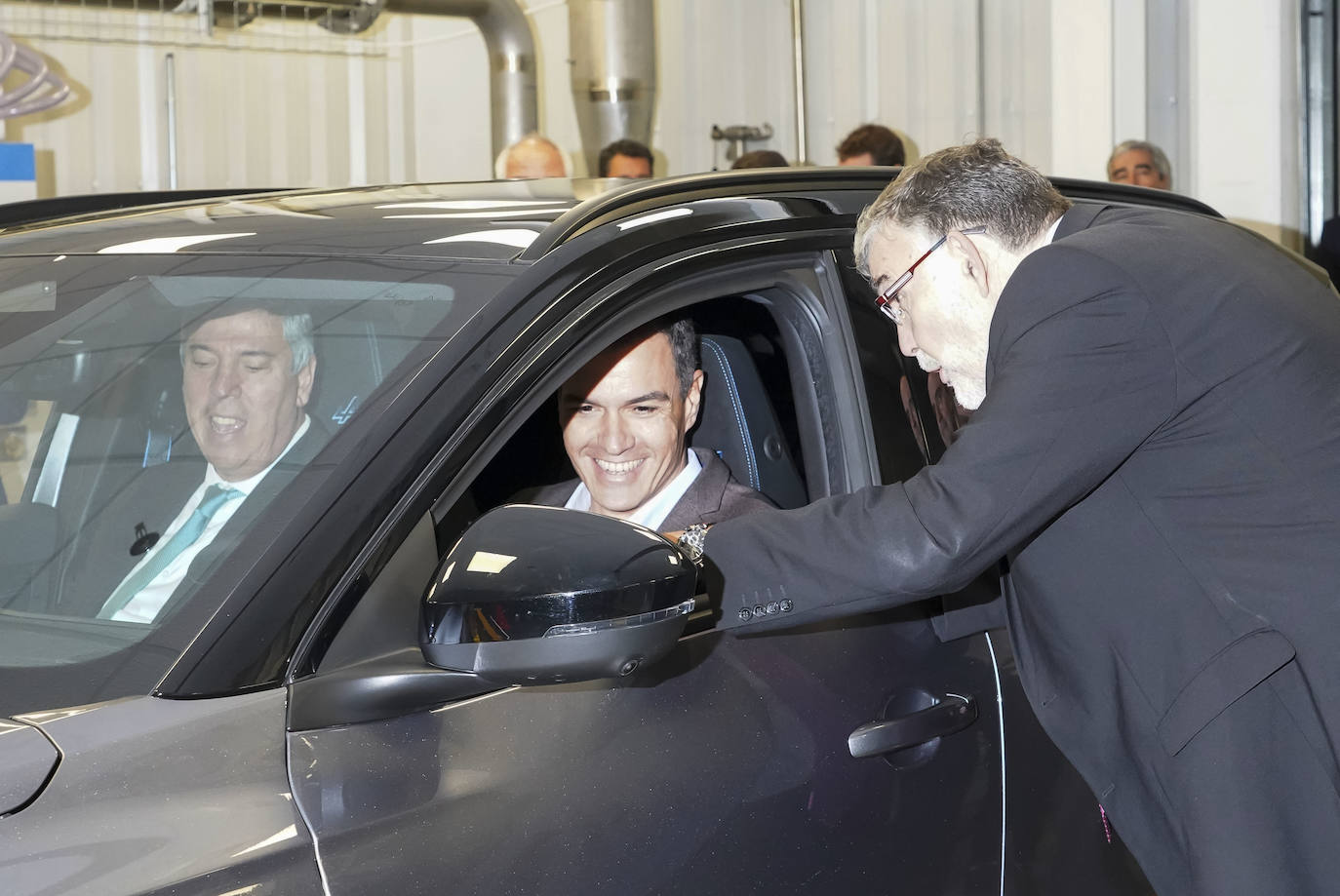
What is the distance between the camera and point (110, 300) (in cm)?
163

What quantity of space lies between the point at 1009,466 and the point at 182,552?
79cm

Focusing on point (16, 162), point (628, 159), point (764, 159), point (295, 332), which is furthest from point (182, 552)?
point (16, 162)

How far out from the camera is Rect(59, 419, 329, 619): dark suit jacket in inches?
51.4

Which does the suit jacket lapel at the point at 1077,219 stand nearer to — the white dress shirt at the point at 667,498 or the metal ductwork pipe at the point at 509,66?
the white dress shirt at the point at 667,498

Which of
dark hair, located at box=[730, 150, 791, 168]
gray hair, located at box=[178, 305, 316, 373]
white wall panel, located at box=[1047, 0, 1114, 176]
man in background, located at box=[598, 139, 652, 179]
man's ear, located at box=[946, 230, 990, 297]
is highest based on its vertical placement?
white wall panel, located at box=[1047, 0, 1114, 176]

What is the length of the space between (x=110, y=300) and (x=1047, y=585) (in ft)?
3.58

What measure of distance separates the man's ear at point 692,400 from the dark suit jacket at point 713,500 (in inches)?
3.6

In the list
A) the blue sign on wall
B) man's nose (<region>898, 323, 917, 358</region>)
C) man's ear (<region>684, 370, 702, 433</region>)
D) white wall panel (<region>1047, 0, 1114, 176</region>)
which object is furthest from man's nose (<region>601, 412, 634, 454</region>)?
the blue sign on wall

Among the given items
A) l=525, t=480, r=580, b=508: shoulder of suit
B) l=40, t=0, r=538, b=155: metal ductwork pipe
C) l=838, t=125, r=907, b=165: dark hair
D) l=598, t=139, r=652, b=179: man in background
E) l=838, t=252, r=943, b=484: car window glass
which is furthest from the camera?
l=40, t=0, r=538, b=155: metal ductwork pipe

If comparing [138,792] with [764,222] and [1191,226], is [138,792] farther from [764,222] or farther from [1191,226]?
[1191,226]

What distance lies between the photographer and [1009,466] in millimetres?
1417

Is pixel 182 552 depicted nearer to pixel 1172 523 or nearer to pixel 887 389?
pixel 887 389

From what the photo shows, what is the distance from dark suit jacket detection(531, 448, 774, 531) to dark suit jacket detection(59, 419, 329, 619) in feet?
1.89

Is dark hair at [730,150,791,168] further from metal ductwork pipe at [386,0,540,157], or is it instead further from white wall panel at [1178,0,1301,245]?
metal ductwork pipe at [386,0,540,157]
